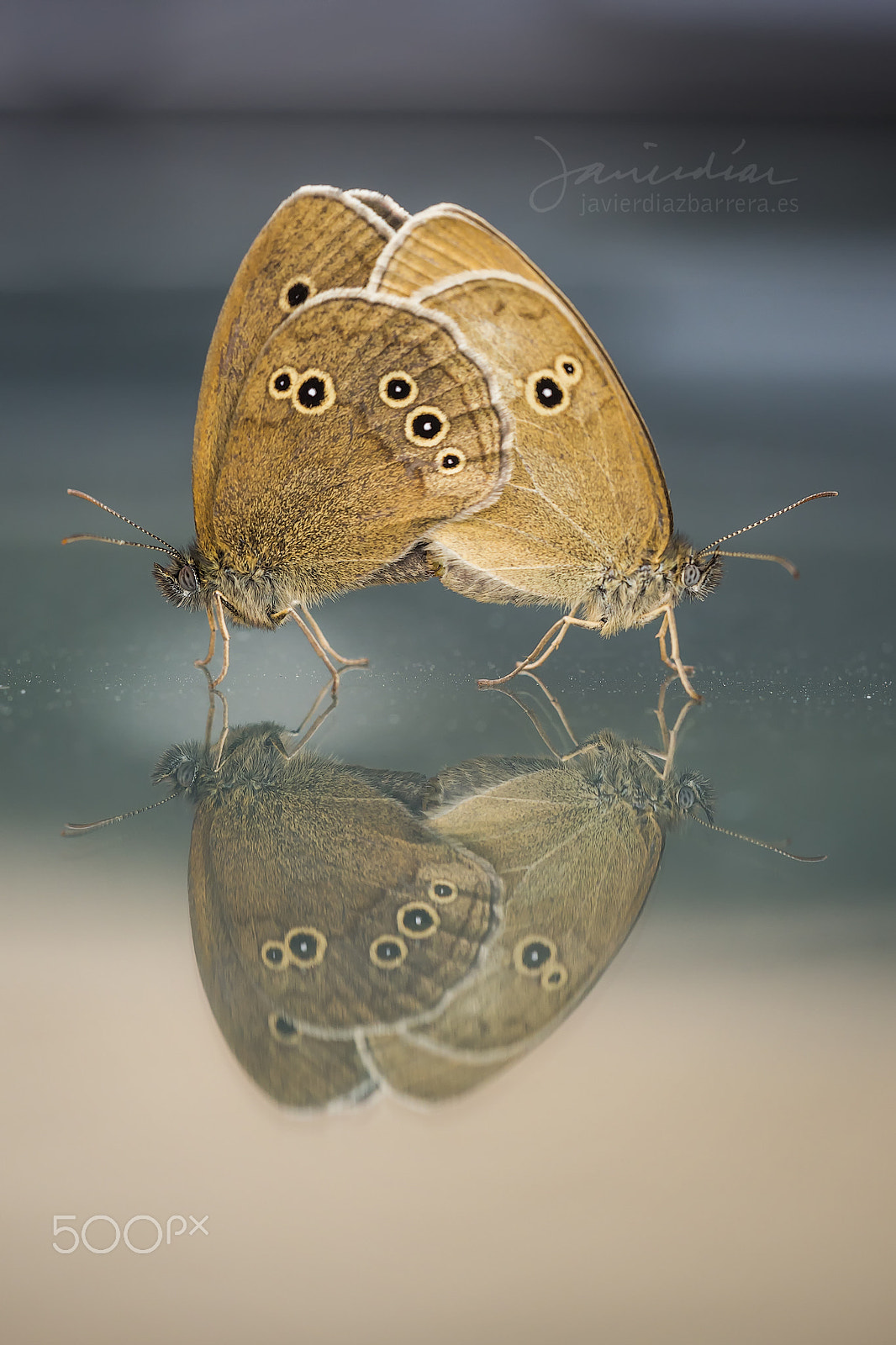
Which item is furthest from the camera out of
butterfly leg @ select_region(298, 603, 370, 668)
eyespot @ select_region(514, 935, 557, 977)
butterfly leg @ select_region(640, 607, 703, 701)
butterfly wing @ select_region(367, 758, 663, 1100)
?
butterfly leg @ select_region(298, 603, 370, 668)

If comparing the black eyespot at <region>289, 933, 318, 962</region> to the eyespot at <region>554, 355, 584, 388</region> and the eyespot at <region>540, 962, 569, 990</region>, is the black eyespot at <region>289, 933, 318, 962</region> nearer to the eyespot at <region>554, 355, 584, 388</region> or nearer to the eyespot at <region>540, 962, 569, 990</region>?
the eyespot at <region>540, 962, 569, 990</region>

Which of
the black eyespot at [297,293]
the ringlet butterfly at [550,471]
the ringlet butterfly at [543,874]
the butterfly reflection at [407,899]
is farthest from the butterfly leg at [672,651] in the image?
the black eyespot at [297,293]

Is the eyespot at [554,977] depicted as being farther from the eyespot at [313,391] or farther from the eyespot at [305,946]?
the eyespot at [313,391]

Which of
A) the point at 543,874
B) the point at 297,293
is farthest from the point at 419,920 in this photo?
the point at 297,293

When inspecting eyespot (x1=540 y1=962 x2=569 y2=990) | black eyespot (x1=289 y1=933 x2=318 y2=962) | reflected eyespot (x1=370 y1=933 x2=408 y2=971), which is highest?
black eyespot (x1=289 y1=933 x2=318 y2=962)

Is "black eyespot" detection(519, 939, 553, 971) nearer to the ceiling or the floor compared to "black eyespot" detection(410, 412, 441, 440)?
nearer to the floor

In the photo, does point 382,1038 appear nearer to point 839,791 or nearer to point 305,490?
point 839,791

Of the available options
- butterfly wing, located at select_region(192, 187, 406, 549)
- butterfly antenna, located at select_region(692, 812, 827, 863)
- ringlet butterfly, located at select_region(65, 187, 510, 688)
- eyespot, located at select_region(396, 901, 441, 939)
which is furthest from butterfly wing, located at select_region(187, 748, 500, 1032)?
butterfly wing, located at select_region(192, 187, 406, 549)

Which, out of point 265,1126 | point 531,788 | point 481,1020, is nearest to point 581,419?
point 531,788
